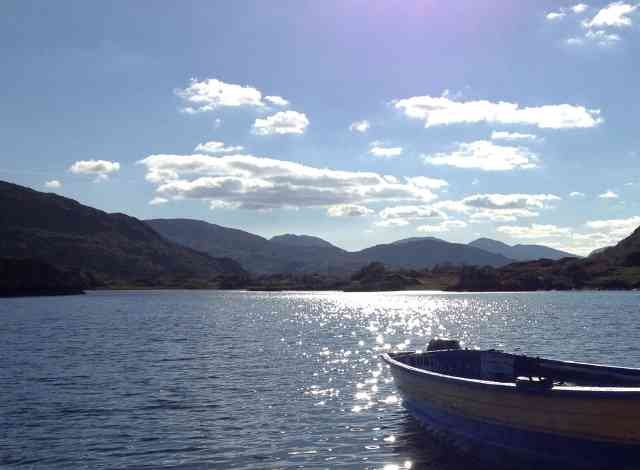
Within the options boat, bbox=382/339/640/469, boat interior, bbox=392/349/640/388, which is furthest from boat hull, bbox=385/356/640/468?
boat interior, bbox=392/349/640/388

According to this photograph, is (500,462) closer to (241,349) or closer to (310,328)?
(241,349)

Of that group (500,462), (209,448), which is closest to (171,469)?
(209,448)

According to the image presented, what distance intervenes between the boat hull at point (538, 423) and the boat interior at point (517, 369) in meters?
0.88

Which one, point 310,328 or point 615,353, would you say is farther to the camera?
point 310,328

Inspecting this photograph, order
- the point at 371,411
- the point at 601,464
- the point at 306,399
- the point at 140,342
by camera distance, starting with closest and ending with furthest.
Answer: the point at 601,464, the point at 371,411, the point at 306,399, the point at 140,342

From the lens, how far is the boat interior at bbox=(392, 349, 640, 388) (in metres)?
25.0

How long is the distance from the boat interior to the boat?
5 centimetres

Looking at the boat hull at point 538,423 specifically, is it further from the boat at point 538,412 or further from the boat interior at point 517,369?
the boat interior at point 517,369

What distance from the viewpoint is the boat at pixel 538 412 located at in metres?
18.1

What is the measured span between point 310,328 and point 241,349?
2938 cm

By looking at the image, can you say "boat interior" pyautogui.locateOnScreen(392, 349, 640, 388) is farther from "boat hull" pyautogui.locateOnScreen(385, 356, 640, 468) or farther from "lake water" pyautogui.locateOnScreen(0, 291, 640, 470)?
"lake water" pyautogui.locateOnScreen(0, 291, 640, 470)

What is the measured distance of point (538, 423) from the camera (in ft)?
65.8

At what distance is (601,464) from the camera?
18.6 metres

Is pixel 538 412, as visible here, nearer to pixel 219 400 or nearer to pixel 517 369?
pixel 517 369
